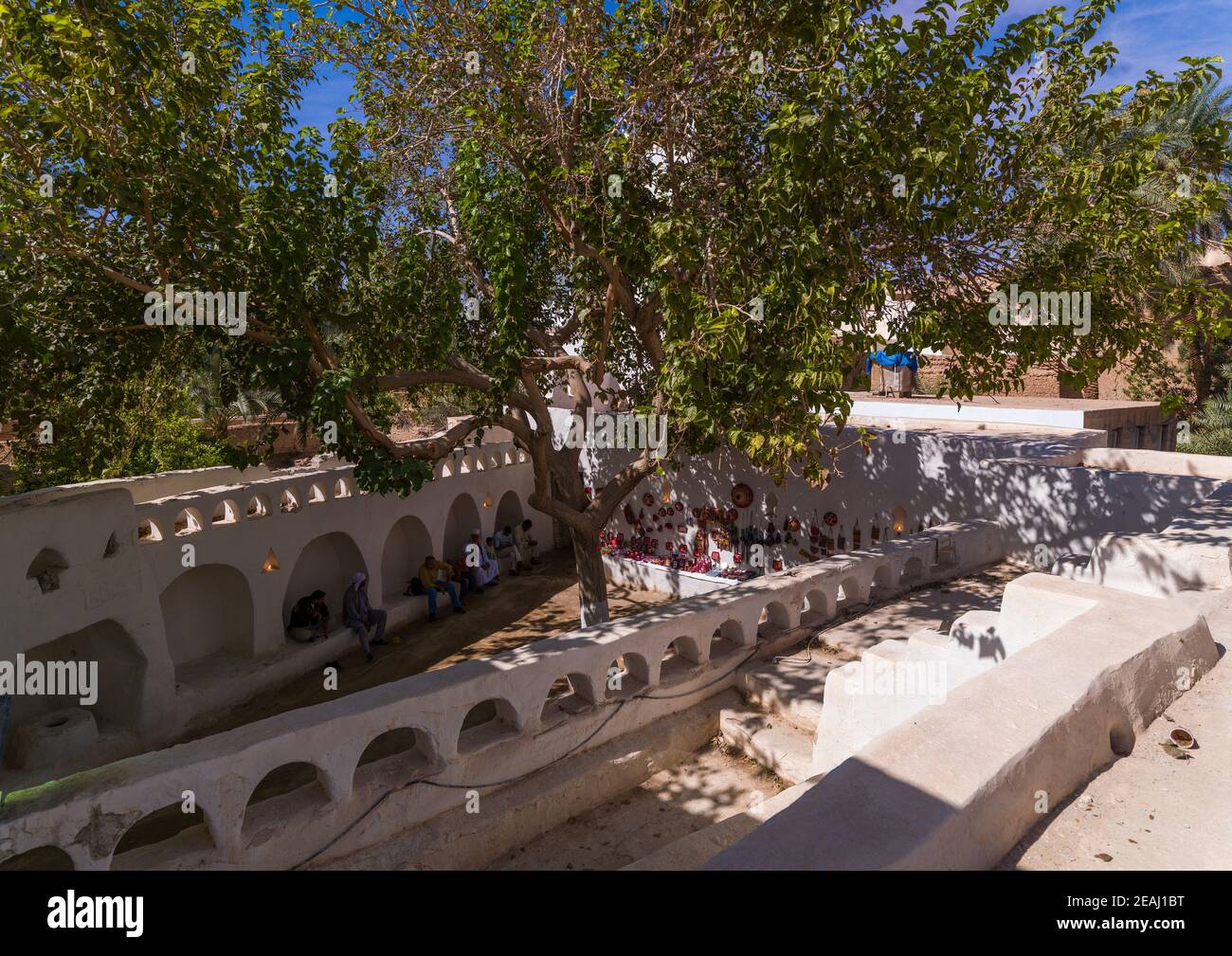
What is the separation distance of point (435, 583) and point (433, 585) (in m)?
0.10

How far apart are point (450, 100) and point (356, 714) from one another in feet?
25.5

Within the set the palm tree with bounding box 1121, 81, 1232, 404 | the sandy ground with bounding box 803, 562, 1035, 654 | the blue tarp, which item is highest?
the palm tree with bounding box 1121, 81, 1232, 404

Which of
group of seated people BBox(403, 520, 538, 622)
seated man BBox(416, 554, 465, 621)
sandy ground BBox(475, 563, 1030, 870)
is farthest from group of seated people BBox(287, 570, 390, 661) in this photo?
sandy ground BBox(475, 563, 1030, 870)

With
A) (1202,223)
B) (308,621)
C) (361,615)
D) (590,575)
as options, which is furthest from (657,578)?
(1202,223)

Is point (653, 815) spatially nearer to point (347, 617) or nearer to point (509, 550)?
point (347, 617)

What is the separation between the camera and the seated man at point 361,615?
12.2 meters

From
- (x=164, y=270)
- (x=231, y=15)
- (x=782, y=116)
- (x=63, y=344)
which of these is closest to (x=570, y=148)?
(x=782, y=116)

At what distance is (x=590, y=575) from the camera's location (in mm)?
11320

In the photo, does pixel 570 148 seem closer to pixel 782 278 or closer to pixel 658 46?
pixel 658 46

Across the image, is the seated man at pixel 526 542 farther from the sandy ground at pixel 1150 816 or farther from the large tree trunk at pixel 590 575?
the sandy ground at pixel 1150 816

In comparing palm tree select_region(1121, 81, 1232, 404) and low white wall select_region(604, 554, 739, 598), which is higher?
palm tree select_region(1121, 81, 1232, 404)

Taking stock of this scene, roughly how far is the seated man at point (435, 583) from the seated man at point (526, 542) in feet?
8.98

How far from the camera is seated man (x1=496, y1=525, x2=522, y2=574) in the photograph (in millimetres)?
16469

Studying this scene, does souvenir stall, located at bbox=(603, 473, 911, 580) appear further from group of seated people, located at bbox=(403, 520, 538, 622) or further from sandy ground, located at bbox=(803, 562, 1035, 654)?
sandy ground, located at bbox=(803, 562, 1035, 654)
